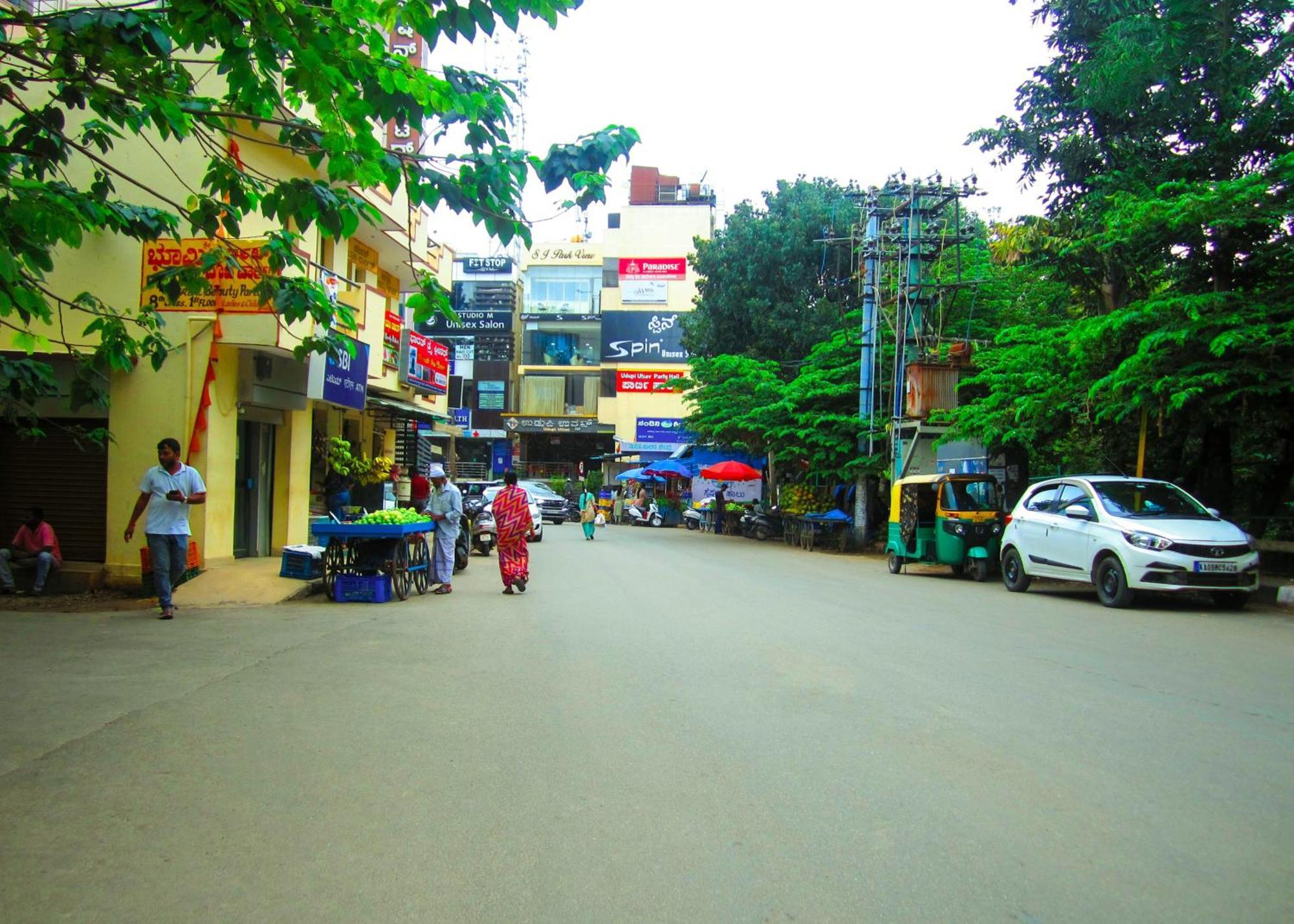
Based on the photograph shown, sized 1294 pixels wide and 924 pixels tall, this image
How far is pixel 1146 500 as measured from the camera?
13.6m

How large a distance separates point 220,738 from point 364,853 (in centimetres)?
217

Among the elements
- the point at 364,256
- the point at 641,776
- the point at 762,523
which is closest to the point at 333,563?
the point at 641,776

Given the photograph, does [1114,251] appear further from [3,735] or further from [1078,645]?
[3,735]

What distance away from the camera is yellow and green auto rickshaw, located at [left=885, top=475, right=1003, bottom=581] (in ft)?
57.3

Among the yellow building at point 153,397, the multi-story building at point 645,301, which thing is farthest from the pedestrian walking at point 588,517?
the multi-story building at point 645,301

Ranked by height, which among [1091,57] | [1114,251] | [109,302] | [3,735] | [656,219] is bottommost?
[3,735]

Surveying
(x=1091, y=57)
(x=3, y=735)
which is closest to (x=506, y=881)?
(x=3, y=735)

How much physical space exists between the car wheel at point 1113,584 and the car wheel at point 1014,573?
1.95 metres

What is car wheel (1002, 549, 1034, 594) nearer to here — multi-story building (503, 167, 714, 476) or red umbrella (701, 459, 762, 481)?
red umbrella (701, 459, 762, 481)

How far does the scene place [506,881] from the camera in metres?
3.83

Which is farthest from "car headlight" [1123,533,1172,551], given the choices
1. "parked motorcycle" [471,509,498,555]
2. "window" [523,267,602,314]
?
"window" [523,267,602,314]

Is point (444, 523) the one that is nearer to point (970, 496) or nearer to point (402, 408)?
point (402, 408)

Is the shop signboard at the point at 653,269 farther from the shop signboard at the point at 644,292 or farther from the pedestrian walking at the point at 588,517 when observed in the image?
the pedestrian walking at the point at 588,517

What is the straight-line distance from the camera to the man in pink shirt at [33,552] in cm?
1320
